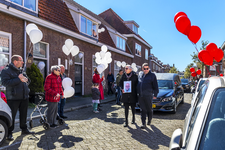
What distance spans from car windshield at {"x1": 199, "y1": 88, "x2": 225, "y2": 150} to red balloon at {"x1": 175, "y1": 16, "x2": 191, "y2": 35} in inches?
221

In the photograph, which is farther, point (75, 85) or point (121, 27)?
point (121, 27)

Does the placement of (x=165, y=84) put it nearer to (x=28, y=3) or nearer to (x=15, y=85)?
(x=15, y=85)

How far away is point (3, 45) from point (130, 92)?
20.0 feet

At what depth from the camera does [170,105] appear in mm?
7523

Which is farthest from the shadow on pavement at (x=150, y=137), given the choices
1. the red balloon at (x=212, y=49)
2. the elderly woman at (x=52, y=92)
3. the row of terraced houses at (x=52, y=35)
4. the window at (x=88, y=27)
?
the window at (x=88, y=27)

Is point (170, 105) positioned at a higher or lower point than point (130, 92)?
lower

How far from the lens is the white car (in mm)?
4148

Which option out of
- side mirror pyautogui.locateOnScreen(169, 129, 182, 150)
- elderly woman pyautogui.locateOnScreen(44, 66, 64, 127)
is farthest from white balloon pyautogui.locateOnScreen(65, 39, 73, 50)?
side mirror pyautogui.locateOnScreen(169, 129, 182, 150)

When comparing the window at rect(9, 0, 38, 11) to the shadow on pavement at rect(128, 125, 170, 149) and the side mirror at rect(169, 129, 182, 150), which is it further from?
the side mirror at rect(169, 129, 182, 150)

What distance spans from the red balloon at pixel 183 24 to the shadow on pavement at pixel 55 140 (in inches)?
200

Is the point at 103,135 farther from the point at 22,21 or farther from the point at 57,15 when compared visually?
the point at 57,15

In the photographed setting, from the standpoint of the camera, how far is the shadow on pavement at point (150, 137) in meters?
4.39

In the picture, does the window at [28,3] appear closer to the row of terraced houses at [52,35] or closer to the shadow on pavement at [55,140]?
the row of terraced houses at [52,35]

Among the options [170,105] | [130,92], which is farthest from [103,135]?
[170,105]
